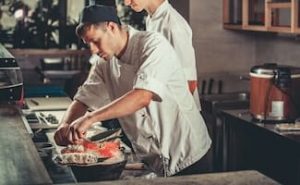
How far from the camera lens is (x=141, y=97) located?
7.75 feet

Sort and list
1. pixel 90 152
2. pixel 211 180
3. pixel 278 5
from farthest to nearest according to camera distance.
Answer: pixel 278 5
pixel 90 152
pixel 211 180

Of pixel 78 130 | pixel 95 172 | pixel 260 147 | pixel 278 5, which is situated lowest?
pixel 260 147

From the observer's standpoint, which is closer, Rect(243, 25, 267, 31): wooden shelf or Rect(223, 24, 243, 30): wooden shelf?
Rect(243, 25, 267, 31): wooden shelf

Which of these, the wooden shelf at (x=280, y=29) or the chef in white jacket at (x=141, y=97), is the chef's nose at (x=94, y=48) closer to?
the chef in white jacket at (x=141, y=97)

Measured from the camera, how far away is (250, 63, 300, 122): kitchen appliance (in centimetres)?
360

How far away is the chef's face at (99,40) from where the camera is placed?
243 centimetres

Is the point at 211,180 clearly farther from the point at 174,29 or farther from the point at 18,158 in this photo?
the point at 174,29

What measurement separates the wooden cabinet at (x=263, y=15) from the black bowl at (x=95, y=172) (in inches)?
83.3

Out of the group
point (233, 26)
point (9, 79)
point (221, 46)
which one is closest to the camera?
point (9, 79)

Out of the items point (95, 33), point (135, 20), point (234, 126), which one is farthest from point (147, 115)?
point (135, 20)

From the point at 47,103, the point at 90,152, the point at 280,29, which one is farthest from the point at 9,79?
the point at 280,29

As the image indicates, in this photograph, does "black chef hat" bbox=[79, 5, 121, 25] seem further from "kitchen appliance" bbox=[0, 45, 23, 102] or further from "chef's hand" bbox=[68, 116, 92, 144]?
"kitchen appliance" bbox=[0, 45, 23, 102]

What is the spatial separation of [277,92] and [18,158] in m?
2.00

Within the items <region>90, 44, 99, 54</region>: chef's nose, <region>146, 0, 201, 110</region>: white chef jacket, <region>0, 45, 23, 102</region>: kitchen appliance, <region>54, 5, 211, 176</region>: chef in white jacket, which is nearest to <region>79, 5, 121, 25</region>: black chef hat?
<region>54, 5, 211, 176</region>: chef in white jacket
